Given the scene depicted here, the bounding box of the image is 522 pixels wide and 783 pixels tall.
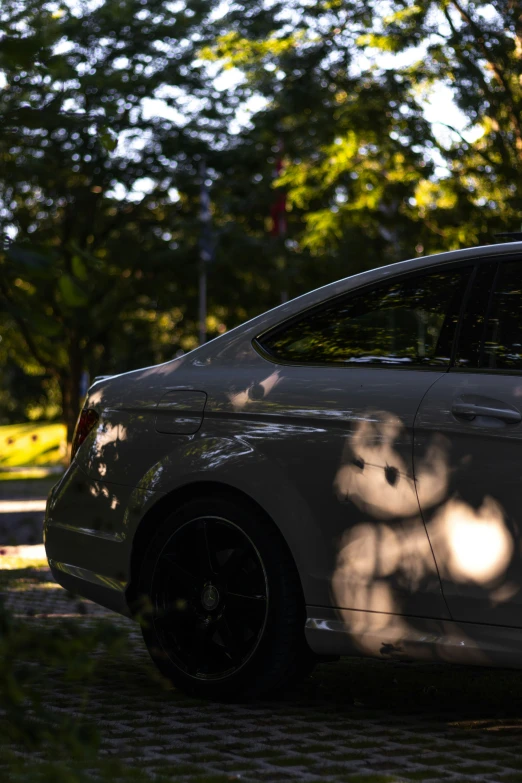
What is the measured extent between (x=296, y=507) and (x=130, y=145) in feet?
75.2

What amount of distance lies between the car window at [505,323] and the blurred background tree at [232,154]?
1307mm

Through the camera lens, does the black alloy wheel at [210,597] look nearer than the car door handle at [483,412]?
No

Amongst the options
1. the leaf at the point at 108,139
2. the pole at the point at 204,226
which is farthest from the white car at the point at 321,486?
the pole at the point at 204,226

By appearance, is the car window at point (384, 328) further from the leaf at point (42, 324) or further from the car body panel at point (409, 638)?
the leaf at point (42, 324)

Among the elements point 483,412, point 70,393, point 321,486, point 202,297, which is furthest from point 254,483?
point 70,393

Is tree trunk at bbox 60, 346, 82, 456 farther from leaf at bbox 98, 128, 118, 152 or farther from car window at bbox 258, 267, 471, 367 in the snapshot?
leaf at bbox 98, 128, 118, 152

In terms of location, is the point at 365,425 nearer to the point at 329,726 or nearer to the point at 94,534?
the point at 329,726

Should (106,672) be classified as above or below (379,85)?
below

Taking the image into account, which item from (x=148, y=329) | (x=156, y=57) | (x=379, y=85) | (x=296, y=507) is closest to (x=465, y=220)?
(x=379, y=85)

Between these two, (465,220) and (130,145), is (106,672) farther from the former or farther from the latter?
(130,145)

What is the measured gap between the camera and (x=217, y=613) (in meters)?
4.66

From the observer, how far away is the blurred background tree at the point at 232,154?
129 inches

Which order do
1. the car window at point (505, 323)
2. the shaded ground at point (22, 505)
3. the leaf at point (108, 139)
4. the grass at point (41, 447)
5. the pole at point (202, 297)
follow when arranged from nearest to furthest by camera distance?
the leaf at point (108, 139)
the car window at point (505, 323)
the shaded ground at point (22, 505)
the pole at point (202, 297)
the grass at point (41, 447)

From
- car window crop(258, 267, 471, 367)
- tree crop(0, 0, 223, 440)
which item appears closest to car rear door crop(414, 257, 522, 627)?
car window crop(258, 267, 471, 367)
